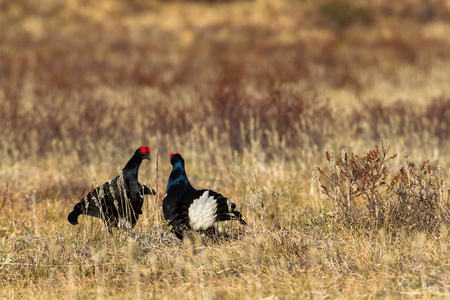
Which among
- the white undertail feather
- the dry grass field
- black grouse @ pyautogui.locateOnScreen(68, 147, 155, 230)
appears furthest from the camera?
black grouse @ pyautogui.locateOnScreen(68, 147, 155, 230)

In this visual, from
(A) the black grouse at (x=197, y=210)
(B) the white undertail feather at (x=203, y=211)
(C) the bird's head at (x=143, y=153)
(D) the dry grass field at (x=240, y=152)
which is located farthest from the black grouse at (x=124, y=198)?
(B) the white undertail feather at (x=203, y=211)

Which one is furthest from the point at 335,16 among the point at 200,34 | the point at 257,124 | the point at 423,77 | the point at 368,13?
the point at 257,124

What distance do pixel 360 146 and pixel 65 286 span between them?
4.72 meters

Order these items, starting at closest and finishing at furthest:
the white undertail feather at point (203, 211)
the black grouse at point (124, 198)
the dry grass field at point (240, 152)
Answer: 1. the dry grass field at point (240, 152)
2. the white undertail feather at point (203, 211)
3. the black grouse at point (124, 198)

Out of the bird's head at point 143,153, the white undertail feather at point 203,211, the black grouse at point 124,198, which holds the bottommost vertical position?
the white undertail feather at point 203,211

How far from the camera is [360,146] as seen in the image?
692cm

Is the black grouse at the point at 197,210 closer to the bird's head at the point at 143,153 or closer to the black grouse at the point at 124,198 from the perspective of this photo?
the black grouse at the point at 124,198

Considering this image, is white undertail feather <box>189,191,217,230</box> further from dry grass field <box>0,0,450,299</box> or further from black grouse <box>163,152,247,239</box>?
dry grass field <box>0,0,450,299</box>

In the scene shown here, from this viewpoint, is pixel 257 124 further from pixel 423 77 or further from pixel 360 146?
pixel 423 77

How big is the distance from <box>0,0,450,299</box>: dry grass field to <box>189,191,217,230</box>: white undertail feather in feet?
0.57

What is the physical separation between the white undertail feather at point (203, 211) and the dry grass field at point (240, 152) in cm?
17

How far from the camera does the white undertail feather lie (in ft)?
11.0

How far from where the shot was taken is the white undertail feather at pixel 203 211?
3.36 meters

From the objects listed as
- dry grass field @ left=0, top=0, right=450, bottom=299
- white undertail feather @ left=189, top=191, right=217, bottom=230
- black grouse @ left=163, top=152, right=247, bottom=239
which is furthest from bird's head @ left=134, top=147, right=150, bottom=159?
white undertail feather @ left=189, top=191, right=217, bottom=230
